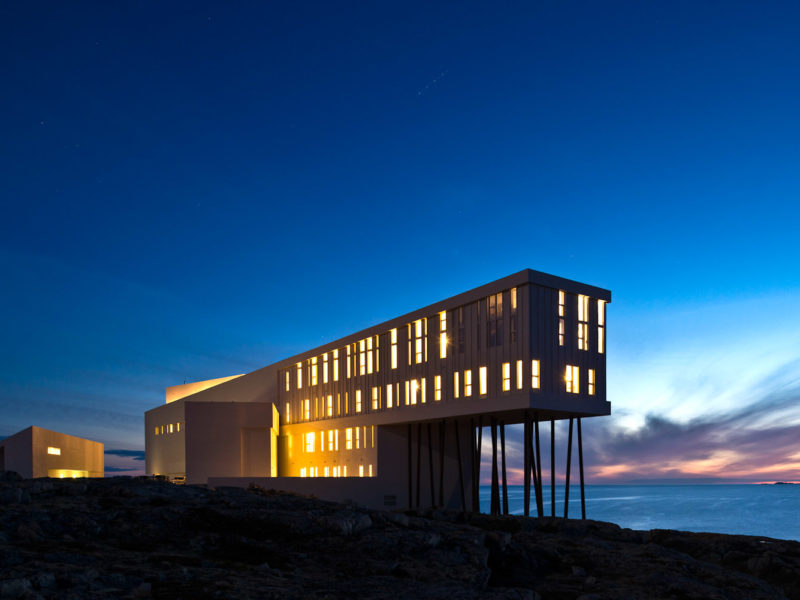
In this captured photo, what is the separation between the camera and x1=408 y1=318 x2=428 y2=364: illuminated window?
40.5 metres

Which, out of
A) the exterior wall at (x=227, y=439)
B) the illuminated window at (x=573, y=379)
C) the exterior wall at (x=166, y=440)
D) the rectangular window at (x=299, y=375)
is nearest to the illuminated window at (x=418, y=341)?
the illuminated window at (x=573, y=379)

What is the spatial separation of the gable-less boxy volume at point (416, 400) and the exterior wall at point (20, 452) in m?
10.8

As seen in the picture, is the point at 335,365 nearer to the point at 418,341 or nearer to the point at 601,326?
the point at 418,341

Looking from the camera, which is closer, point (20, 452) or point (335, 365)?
point (335, 365)

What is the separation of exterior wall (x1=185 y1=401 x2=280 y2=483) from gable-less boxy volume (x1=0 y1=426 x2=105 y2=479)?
11.1m

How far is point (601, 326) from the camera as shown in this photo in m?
36.5

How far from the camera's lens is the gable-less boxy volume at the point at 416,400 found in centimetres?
3434

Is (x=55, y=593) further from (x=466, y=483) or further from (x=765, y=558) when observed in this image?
(x=466, y=483)

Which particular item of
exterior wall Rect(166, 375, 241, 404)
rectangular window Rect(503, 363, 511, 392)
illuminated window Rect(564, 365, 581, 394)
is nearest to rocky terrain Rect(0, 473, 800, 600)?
rectangular window Rect(503, 363, 511, 392)

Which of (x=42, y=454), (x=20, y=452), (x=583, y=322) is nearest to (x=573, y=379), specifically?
(x=583, y=322)

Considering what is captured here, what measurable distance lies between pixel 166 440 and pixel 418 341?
3140 cm

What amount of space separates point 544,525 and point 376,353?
83.7 ft

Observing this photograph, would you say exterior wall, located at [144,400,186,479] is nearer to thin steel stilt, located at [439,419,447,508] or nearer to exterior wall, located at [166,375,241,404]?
exterior wall, located at [166,375,241,404]

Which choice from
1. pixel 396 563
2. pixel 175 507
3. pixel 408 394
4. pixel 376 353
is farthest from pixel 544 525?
pixel 376 353
